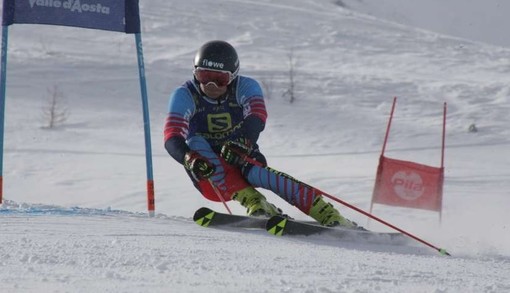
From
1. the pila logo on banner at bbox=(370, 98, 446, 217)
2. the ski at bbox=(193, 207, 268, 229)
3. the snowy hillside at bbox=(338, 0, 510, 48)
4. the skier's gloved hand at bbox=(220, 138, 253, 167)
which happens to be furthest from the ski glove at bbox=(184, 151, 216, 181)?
the snowy hillside at bbox=(338, 0, 510, 48)

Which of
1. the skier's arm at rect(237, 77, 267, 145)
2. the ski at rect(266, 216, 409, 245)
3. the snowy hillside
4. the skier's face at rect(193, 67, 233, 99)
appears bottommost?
the ski at rect(266, 216, 409, 245)

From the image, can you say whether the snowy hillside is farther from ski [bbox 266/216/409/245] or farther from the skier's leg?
ski [bbox 266/216/409/245]

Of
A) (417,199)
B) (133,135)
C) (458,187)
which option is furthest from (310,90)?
(417,199)

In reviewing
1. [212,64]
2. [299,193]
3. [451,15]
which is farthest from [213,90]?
[451,15]

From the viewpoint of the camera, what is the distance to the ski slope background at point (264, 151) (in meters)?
2.98

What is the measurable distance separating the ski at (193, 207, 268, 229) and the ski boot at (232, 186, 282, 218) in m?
0.16

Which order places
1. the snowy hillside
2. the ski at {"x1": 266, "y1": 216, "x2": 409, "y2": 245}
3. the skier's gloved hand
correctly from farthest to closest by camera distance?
the snowy hillside, the skier's gloved hand, the ski at {"x1": 266, "y1": 216, "x2": 409, "y2": 245}

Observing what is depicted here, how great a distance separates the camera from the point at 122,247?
11.1ft

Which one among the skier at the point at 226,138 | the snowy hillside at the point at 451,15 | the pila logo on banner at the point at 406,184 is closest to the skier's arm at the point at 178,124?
the skier at the point at 226,138

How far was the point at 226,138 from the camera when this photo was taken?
5430mm

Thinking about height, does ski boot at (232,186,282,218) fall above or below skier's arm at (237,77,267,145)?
below

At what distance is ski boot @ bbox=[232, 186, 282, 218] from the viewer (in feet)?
16.1

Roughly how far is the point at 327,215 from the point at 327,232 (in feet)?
1.18

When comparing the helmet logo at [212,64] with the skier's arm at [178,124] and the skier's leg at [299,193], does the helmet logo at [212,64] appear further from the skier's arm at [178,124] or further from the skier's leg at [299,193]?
the skier's leg at [299,193]
